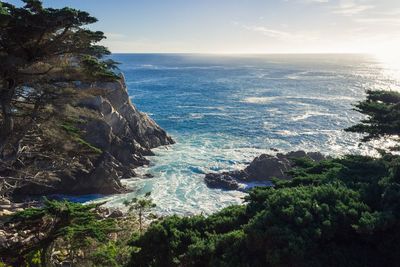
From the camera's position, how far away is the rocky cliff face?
13.7 metres

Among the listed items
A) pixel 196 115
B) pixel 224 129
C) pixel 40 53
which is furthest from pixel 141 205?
pixel 196 115

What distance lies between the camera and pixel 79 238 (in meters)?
13.5

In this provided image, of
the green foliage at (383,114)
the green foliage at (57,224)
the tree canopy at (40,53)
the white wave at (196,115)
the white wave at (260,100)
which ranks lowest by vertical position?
→ the white wave at (196,115)

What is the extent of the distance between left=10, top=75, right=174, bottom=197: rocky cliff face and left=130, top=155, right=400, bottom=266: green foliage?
4.68m

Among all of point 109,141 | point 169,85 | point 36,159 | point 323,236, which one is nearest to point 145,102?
point 169,85

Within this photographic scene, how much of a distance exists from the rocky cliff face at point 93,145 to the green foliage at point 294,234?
15.4 feet

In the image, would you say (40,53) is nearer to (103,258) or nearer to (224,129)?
(103,258)

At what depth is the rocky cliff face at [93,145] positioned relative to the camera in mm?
13734

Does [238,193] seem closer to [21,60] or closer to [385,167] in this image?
[385,167]

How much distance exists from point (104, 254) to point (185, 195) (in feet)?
61.0

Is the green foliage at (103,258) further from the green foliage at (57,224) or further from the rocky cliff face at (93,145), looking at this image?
the rocky cliff face at (93,145)

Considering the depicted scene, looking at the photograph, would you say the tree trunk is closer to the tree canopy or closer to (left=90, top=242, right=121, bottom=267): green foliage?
the tree canopy

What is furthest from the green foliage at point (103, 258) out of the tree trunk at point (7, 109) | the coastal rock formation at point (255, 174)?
the coastal rock formation at point (255, 174)

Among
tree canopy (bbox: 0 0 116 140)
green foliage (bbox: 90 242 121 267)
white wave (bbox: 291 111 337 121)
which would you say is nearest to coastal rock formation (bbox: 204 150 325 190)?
green foliage (bbox: 90 242 121 267)
